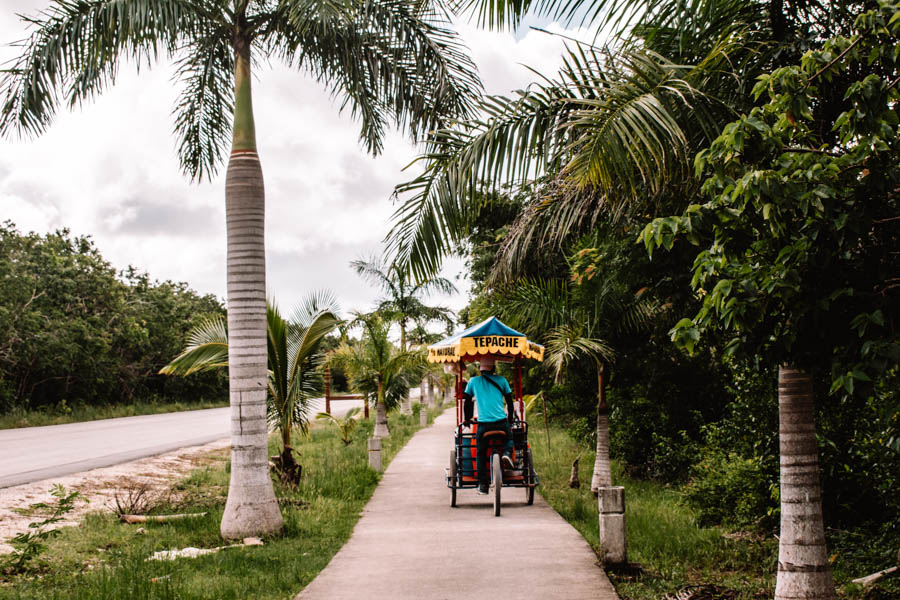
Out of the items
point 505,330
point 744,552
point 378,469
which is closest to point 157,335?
point 378,469

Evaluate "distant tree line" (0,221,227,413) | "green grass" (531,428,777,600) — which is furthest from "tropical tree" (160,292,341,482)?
"distant tree line" (0,221,227,413)

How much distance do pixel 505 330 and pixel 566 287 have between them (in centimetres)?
114

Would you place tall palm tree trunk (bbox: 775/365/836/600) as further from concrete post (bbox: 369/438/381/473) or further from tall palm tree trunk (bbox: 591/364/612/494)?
concrete post (bbox: 369/438/381/473)

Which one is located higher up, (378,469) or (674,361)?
(674,361)

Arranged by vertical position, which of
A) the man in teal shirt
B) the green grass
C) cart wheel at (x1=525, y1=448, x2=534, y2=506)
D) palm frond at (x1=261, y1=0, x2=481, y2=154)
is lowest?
the green grass

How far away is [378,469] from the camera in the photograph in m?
14.2

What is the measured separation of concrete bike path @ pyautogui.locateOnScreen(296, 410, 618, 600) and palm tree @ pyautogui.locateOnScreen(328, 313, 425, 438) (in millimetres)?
10437

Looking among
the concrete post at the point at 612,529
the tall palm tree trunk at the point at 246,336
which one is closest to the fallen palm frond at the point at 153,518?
the tall palm tree trunk at the point at 246,336

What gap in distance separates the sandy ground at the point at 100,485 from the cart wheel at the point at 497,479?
529 centimetres

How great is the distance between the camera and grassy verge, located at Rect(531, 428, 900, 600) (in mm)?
6031

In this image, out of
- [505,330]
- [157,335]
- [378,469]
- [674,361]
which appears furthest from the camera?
[157,335]

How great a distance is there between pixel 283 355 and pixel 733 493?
6480 millimetres

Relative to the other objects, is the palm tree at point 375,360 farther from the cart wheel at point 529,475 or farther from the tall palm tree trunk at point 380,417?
the cart wheel at point 529,475

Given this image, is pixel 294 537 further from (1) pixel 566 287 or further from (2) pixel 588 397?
(2) pixel 588 397
